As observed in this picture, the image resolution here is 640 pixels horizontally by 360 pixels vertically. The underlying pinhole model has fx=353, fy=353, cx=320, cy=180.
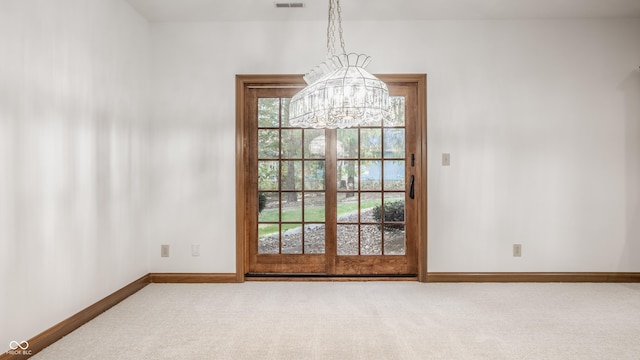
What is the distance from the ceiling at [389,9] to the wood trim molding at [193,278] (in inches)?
100

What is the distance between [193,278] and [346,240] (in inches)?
62.2

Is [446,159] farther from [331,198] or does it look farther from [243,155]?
[243,155]

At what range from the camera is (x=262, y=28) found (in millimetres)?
3543

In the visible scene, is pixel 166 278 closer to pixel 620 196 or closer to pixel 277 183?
pixel 277 183

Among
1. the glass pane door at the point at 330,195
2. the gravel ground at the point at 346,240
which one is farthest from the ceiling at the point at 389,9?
the gravel ground at the point at 346,240

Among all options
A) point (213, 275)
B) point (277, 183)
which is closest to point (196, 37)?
point (277, 183)

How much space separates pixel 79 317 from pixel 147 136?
1.73 meters

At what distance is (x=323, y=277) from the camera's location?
3.57 meters

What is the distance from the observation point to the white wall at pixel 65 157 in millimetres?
1980

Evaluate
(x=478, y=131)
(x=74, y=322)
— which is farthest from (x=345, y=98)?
(x=74, y=322)

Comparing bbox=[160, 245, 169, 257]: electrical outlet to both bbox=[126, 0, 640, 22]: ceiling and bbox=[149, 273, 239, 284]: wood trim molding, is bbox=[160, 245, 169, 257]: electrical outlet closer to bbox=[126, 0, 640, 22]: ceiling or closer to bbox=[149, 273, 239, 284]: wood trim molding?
bbox=[149, 273, 239, 284]: wood trim molding

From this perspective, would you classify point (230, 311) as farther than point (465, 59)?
No

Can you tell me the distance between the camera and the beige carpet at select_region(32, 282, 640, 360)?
2.13 meters

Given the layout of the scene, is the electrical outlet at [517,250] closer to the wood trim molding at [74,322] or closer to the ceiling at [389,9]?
the ceiling at [389,9]
